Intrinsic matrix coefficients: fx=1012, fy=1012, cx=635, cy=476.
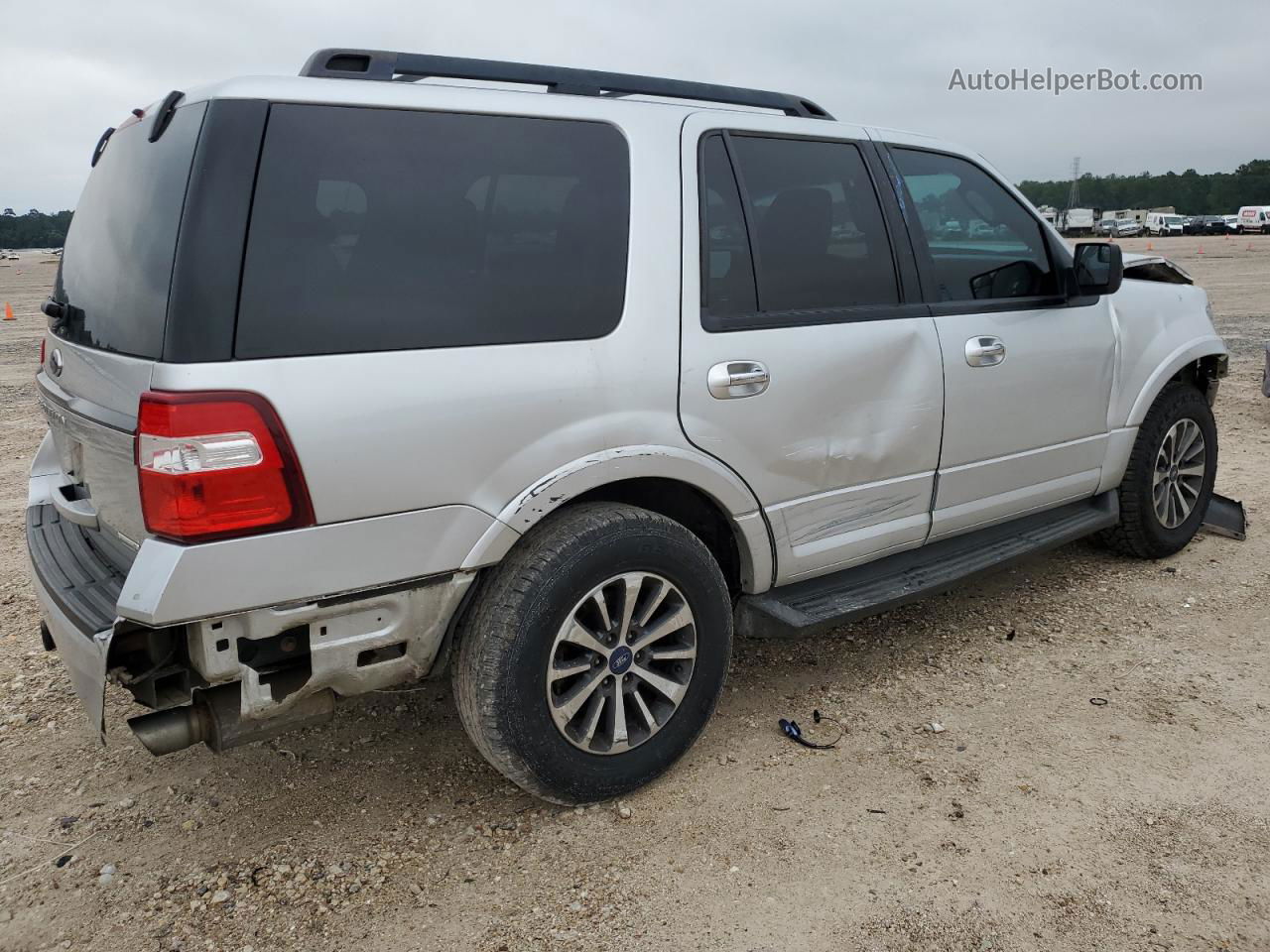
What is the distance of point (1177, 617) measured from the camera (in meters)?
4.25

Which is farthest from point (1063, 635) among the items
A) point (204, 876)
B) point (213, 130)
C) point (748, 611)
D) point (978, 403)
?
point (213, 130)

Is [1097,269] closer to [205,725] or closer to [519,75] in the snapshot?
[519,75]

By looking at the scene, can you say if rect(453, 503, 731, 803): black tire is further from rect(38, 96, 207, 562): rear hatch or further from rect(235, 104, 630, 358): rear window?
rect(38, 96, 207, 562): rear hatch

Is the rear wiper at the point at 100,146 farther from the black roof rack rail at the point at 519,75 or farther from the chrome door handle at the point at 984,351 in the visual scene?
the chrome door handle at the point at 984,351

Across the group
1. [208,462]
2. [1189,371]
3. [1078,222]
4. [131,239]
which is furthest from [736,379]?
[1078,222]

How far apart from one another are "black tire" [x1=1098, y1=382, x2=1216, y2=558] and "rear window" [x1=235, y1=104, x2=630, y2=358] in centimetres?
292

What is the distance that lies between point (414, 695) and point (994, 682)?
2126mm

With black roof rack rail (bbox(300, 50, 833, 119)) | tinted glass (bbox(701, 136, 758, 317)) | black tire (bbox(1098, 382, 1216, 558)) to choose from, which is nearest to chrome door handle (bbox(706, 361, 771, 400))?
tinted glass (bbox(701, 136, 758, 317))

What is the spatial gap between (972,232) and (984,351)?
51cm

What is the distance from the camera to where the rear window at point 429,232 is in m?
2.28

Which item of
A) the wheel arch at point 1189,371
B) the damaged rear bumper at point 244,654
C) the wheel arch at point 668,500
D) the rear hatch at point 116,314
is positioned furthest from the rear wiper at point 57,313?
the wheel arch at point 1189,371

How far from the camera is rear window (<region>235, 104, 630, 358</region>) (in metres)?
2.28

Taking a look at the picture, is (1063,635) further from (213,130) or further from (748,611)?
(213,130)

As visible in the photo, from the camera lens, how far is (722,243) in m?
3.01
